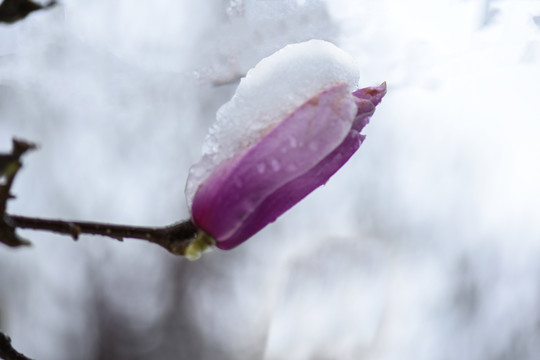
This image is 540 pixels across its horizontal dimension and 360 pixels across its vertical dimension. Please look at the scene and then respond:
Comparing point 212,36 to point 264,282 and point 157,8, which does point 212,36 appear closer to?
point 157,8

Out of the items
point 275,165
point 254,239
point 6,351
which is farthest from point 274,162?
point 254,239

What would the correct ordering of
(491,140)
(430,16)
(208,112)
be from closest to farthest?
1. (430,16)
2. (491,140)
3. (208,112)

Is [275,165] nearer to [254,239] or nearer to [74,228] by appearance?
[74,228]

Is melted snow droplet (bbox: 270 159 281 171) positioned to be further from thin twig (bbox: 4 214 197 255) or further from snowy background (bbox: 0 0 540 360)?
snowy background (bbox: 0 0 540 360)

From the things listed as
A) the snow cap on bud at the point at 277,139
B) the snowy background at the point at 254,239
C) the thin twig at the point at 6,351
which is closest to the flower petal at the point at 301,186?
the snow cap on bud at the point at 277,139

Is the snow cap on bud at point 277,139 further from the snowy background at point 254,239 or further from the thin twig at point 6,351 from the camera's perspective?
the snowy background at point 254,239

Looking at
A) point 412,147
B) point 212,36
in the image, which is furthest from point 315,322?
point 212,36
